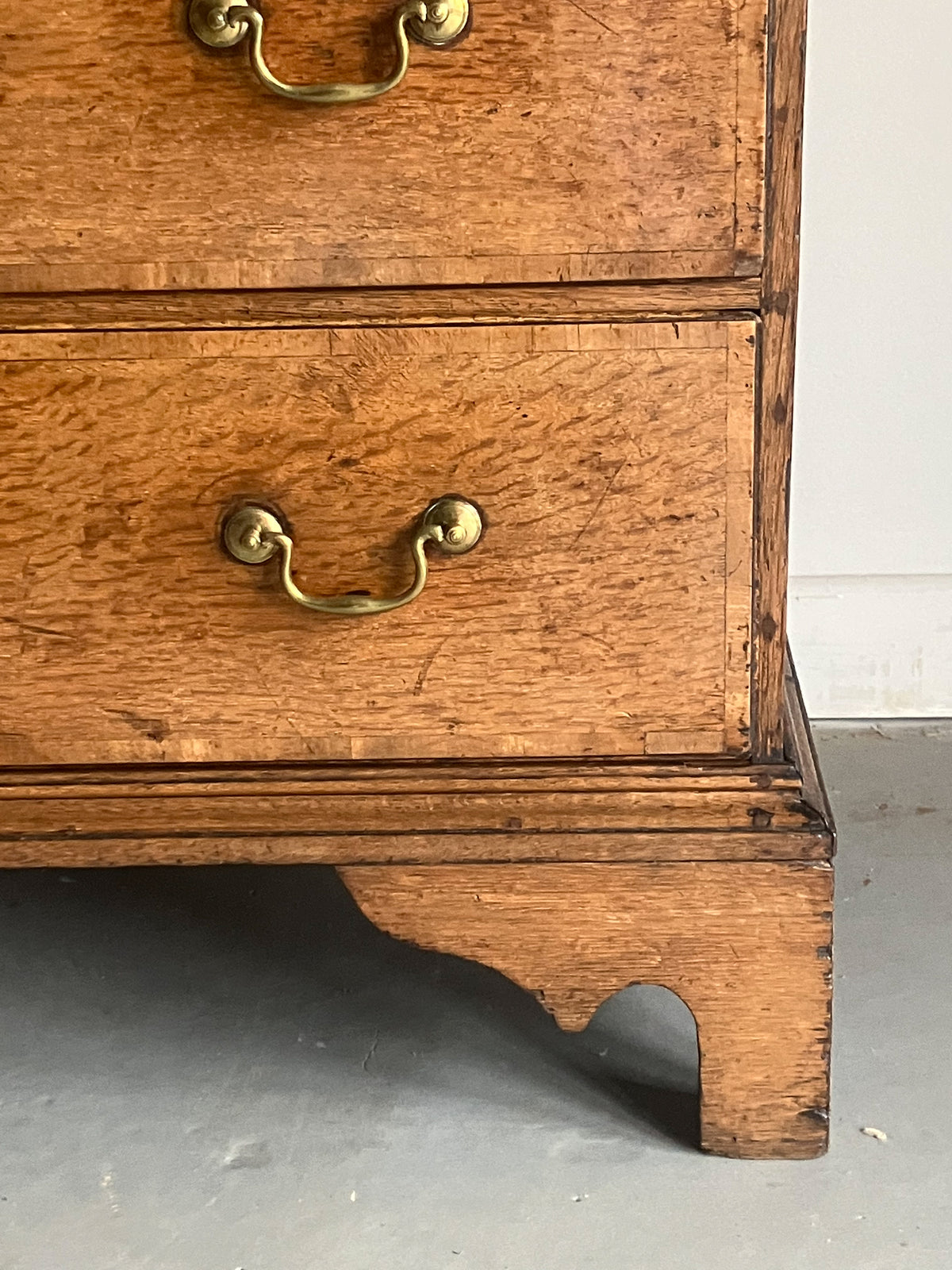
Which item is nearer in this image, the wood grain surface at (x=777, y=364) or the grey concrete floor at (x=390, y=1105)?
the wood grain surface at (x=777, y=364)

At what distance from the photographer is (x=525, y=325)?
2.59 feet

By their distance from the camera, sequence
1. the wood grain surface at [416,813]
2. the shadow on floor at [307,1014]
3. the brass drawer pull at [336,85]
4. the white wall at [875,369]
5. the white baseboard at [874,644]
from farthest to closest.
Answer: the white baseboard at [874,644], the white wall at [875,369], the shadow on floor at [307,1014], the wood grain surface at [416,813], the brass drawer pull at [336,85]

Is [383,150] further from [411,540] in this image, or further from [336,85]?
[411,540]

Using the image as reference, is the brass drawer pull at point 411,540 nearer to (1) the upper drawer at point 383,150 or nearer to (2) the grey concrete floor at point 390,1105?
(1) the upper drawer at point 383,150

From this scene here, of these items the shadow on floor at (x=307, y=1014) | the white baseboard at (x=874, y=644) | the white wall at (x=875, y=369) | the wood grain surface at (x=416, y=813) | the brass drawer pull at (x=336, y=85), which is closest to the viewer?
the brass drawer pull at (x=336, y=85)

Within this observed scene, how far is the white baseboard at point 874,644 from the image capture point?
151 cm

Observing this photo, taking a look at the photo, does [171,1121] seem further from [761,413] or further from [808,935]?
[761,413]

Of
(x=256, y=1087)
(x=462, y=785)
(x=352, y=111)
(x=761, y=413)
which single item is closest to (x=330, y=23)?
(x=352, y=111)

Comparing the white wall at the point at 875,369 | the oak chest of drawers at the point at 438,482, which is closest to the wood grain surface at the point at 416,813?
the oak chest of drawers at the point at 438,482

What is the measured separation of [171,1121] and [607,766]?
39cm

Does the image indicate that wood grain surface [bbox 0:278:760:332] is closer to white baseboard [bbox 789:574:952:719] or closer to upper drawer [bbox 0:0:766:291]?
upper drawer [bbox 0:0:766:291]

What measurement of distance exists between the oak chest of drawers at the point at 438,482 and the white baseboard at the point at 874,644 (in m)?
0.61

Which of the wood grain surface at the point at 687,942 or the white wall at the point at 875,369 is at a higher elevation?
the white wall at the point at 875,369

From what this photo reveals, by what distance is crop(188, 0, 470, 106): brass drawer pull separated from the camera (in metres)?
0.72
